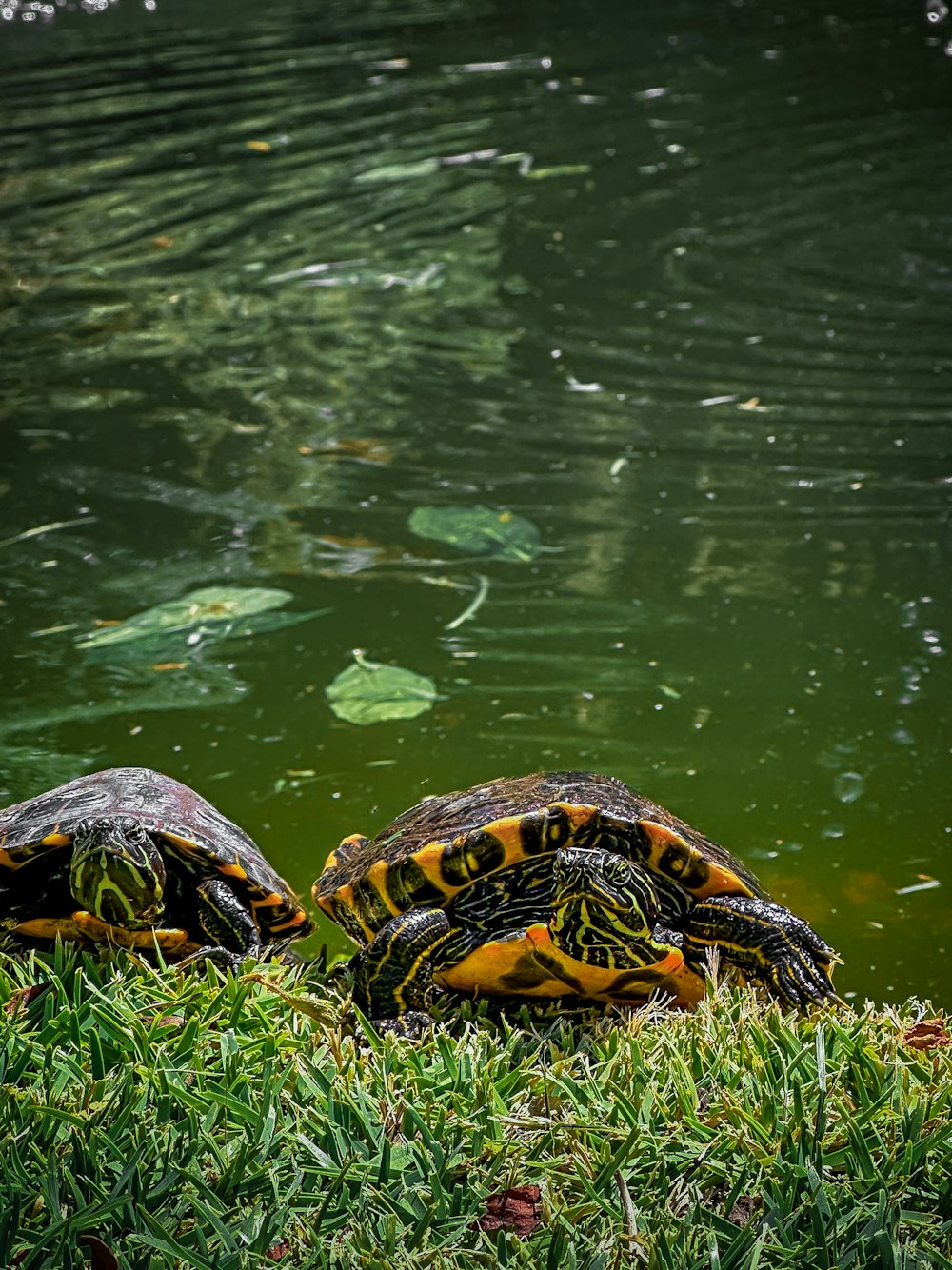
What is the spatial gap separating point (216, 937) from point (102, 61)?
7.03 metres

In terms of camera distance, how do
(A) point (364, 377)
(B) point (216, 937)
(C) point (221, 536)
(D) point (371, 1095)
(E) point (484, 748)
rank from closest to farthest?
(D) point (371, 1095)
(B) point (216, 937)
(E) point (484, 748)
(C) point (221, 536)
(A) point (364, 377)

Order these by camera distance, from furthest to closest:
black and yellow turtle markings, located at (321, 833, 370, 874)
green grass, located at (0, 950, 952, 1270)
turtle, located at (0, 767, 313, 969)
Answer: black and yellow turtle markings, located at (321, 833, 370, 874) < turtle, located at (0, 767, 313, 969) < green grass, located at (0, 950, 952, 1270)

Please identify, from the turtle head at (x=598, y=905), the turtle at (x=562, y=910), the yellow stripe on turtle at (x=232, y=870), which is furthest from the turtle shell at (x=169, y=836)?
the turtle head at (x=598, y=905)

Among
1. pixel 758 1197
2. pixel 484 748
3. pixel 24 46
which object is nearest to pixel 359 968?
pixel 758 1197

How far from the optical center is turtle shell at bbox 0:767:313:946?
1.75 meters

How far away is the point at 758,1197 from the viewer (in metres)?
1.29

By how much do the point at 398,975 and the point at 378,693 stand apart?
0.98 m

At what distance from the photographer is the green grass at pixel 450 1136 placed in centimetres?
121

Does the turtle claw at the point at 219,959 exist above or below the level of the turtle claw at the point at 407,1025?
above

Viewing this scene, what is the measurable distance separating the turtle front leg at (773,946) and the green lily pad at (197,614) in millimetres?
1411

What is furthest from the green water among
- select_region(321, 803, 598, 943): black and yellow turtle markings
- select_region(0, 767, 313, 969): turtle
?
select_region(321, 803, 598, 943): black and yellow turtle markings

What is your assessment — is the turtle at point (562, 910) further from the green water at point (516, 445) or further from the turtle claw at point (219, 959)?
the green water at point (516, 445)

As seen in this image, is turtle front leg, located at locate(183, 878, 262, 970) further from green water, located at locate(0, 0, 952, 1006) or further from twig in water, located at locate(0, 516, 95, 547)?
twig in water, located at locate(0, 516, 95, 547)

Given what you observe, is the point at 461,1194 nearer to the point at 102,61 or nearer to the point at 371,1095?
the point at 371,1095
